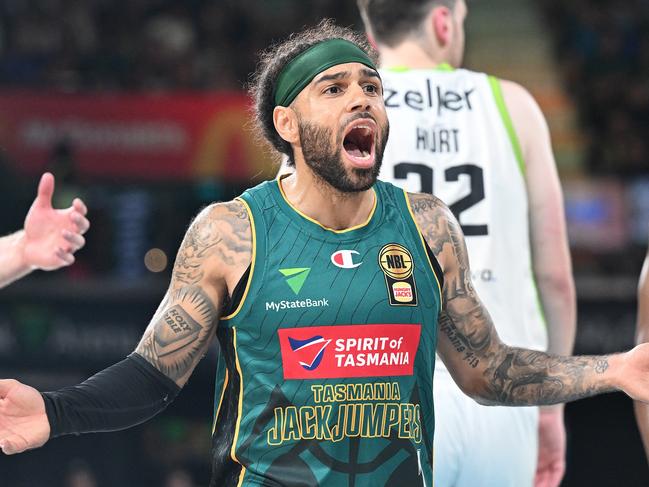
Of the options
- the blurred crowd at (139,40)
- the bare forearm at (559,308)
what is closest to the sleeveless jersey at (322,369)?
the bare forearm at (559,308)

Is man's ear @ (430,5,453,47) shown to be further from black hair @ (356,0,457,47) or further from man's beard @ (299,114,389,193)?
man's beard @ (299,114,389,193)

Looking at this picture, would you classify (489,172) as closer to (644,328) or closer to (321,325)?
(644,328)

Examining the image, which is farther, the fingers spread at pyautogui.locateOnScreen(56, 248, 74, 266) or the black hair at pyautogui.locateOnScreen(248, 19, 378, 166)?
the fingers spread at pyautogui.locateOnScreen(56, 248, 74, 266)

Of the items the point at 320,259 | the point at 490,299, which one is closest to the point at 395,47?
the point at 490,299

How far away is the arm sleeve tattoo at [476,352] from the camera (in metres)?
3.66

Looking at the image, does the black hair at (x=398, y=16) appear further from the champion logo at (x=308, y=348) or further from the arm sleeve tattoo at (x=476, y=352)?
the champion logo at (x=308, y=348)

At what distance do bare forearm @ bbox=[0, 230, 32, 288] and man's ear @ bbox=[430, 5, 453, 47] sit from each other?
1.82 meters

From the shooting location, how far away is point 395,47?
4.93 meters

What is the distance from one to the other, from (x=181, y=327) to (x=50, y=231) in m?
1.22

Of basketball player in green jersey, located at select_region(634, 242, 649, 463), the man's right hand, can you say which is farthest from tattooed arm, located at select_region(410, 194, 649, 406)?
the man's right hand

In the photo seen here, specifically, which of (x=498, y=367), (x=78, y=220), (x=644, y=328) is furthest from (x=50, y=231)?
(x=644, y=328)

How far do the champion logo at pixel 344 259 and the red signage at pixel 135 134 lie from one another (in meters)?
7.34

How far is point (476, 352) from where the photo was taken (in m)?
3.77

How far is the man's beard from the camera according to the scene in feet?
11.7
